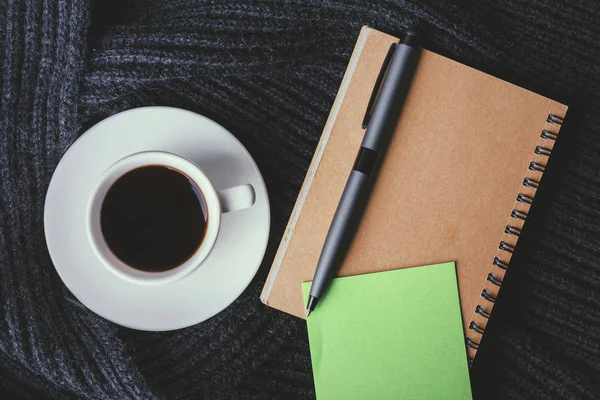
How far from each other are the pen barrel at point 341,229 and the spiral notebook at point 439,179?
13 millimetres

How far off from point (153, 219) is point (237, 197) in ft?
0.36

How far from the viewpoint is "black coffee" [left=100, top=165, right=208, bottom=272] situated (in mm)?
636

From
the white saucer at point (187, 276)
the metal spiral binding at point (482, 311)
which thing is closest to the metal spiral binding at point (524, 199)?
the metal spiral binding at point (482, 311)

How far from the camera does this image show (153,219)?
66 cm

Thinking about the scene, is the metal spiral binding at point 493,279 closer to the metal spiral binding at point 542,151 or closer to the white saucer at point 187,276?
the metal spiral binding at point 542,151

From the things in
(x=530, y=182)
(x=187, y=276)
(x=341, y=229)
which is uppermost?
(x=530, y=182)

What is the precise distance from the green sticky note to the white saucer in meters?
0.09

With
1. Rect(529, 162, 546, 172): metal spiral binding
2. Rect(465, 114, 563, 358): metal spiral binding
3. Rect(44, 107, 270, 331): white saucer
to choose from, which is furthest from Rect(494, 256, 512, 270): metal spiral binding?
Rect(44, 107, 270, 331): white saucer

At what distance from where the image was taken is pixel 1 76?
70cm

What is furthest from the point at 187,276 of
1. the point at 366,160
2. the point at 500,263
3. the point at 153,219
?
the point at 500,263

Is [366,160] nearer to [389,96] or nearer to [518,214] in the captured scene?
[389,96]

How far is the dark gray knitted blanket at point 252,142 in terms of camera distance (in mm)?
695

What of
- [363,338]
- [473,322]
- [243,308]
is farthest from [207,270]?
[473,322]

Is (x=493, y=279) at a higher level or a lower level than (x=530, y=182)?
lower
